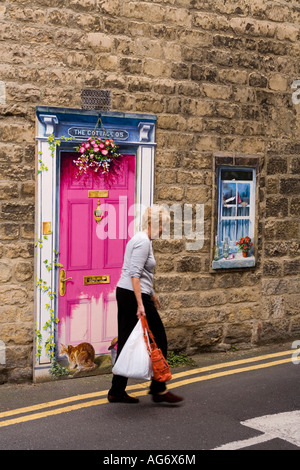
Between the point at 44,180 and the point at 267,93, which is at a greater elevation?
the point at 267,93

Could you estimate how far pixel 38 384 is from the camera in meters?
6.64

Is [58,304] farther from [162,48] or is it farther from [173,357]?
[162,48]

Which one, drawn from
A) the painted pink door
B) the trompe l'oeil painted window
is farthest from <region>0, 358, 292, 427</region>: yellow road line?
the trompe l'oeil painted window

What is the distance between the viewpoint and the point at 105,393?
633cm

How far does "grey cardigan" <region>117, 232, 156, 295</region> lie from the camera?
5613 millimetres

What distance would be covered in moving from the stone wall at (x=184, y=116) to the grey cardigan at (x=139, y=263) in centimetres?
139

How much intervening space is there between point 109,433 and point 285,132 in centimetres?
489

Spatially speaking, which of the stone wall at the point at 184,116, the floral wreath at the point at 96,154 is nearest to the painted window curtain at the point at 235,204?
the stone wall at the point at 184,116

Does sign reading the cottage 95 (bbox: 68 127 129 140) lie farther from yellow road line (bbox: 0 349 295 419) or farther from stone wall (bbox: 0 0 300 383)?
yellow road line (bbox: 0 349 295 419)

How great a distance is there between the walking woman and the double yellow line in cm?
34

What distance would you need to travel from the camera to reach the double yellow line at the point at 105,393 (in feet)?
18.5

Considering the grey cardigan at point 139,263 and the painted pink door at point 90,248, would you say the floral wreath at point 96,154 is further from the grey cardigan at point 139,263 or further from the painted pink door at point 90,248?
the grey cardigan at point 139,263

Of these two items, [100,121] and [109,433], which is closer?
[109,433]
